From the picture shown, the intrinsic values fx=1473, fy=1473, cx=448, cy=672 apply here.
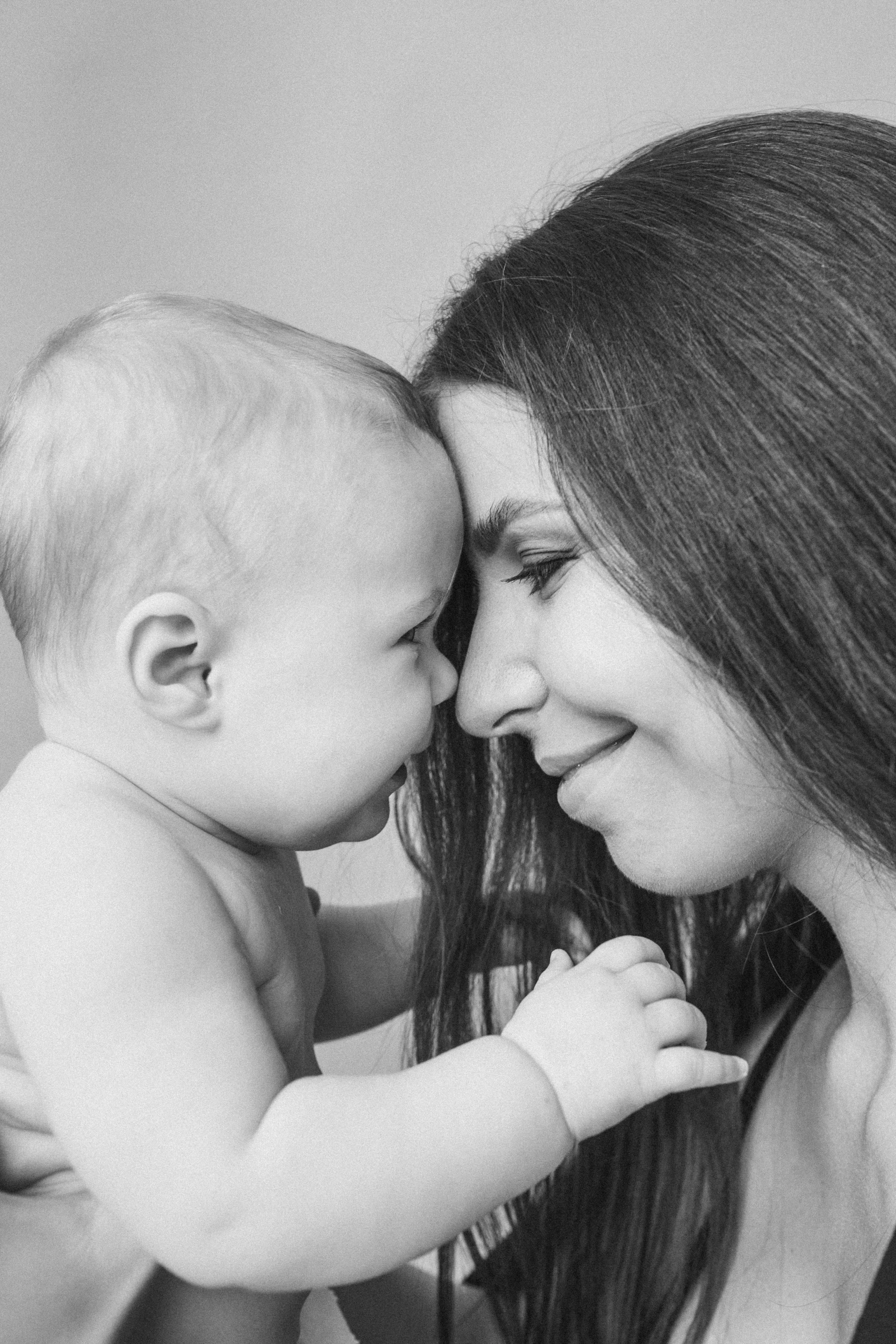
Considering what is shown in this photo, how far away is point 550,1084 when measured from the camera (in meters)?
0.89

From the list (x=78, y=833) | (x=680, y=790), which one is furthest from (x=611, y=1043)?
(x=78, y=833)

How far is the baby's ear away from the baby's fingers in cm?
36

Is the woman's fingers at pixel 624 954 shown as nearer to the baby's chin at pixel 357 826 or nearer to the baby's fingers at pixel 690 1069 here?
the baby's fingers at pixel 690 1069

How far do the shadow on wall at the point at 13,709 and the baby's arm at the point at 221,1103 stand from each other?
4.00 ft

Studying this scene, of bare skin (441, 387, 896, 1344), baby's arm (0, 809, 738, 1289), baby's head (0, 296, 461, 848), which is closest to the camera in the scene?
baby's arm (0, 809, 738, 1289)

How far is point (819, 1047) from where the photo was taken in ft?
4.30

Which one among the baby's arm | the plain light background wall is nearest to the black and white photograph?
the baby's arm

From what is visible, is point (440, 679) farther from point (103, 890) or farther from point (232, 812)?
point (103, 890)

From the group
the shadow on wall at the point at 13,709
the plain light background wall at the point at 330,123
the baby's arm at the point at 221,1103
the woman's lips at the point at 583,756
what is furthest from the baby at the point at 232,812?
the shadow on wall at the point at 13,709

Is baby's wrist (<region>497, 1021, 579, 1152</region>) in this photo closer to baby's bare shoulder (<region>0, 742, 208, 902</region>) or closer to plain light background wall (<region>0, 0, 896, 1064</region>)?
baby's bare shoulder (<region>0, 742, 208, 902</region>)

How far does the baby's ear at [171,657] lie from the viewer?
3.04 feet

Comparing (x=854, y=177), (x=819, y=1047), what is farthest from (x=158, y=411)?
(x=819, y=1047)

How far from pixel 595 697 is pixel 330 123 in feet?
4.40

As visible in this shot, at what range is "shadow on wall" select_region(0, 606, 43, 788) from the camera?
207 cm
